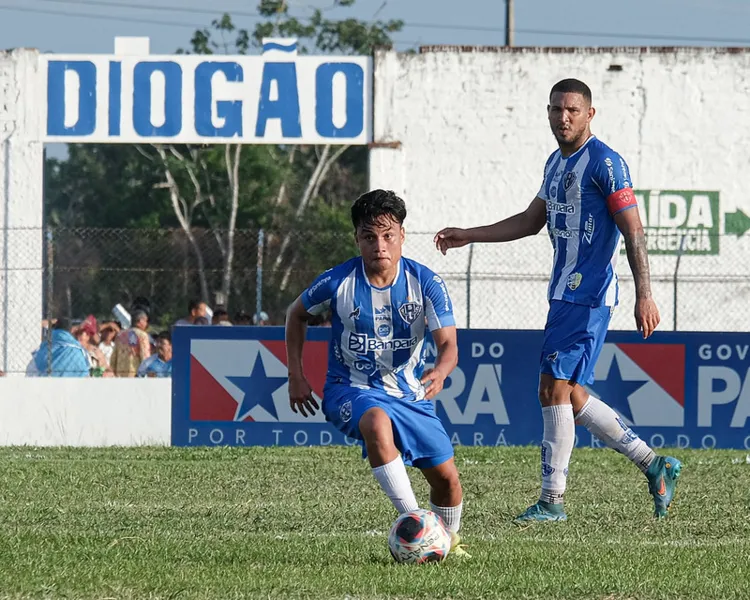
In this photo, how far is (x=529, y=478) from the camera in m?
9.90

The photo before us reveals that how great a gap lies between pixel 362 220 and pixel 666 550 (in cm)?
197

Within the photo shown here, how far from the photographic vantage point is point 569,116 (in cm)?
720

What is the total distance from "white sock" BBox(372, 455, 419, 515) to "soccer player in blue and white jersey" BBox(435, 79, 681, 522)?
1.41 m

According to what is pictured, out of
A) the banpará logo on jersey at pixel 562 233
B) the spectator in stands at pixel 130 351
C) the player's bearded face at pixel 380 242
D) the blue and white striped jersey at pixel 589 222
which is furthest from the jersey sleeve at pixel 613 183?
the spectator in stands at pixel 130 351

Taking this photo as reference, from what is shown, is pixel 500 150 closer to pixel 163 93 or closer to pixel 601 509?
pixel 163 93

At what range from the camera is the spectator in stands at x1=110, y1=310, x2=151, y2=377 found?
15656 millimetres

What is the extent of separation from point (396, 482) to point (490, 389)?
721 centimetres

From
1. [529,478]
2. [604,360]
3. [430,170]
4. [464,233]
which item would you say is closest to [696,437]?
[604,360]

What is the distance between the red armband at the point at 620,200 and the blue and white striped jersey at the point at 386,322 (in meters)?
1.38

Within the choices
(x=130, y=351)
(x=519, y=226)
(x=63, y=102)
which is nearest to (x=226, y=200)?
(x=63, y=102)

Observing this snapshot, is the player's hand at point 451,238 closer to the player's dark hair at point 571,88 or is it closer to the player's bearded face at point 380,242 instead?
the player's dark hair at point 571,88

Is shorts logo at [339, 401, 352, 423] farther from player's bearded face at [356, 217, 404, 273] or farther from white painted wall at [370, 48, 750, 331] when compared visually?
white painted wall at [370, 48, 750, 331]

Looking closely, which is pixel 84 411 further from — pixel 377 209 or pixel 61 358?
pixel 377 209

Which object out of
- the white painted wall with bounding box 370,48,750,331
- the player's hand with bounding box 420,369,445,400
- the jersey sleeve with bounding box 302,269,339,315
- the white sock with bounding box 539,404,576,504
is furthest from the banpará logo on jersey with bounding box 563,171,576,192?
the white painted wall with bounding box 370,48,750,331
